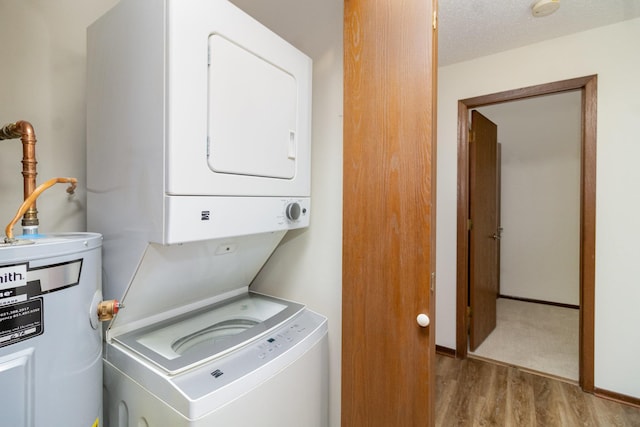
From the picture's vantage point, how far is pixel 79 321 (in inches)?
33.3

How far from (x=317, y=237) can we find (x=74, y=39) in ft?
4.53

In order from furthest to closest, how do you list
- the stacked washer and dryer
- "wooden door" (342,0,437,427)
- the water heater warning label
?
1. "wooden door" (342,0,437,427)
2. the stacked washer and dryer
3. the water heater warning label

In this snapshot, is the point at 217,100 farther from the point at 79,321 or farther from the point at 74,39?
the point at 74,39

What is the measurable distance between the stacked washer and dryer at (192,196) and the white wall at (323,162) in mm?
110

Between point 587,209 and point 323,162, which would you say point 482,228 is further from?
Answer: point 323,162

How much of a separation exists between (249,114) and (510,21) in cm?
229

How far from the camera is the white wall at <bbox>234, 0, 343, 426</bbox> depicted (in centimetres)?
145

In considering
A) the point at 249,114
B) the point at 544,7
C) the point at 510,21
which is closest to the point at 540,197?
the point at 510,21

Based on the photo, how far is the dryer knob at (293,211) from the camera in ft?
4.31

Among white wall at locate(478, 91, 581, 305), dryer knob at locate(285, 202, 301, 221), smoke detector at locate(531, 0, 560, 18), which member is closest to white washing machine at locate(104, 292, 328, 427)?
dryer knob at locate(285, 202, 301, 221)

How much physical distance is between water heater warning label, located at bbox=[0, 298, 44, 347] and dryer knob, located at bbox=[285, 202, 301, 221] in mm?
822

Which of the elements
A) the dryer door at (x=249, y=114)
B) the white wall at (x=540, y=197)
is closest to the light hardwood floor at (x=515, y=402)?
the dryer door at (x=249, y=114)

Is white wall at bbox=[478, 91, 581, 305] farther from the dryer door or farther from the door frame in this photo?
the dryer door

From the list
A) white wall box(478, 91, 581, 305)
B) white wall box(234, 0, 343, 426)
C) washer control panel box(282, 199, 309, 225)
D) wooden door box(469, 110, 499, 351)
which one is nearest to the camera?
washer control panel box(282, 199, 309, 225)
